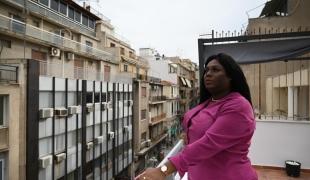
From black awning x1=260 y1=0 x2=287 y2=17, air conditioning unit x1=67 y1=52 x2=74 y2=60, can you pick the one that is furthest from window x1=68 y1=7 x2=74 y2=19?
black awning x1=260 y1=0 x2=287 y2=17

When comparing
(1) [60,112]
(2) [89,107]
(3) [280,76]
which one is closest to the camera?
(3) [280,76]

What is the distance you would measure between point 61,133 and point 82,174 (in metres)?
3.47

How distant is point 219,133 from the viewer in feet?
3.97

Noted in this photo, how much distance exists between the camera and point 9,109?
10109 millimetres

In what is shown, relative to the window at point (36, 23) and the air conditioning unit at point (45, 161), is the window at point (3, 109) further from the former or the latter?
the window at point (36, 23)

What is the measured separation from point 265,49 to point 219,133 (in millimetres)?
2827

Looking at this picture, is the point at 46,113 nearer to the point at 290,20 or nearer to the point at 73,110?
the point at 73,110

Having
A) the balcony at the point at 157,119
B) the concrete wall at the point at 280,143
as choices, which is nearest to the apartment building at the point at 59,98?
the balcony at the point at 157,119

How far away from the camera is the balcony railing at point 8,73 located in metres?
9.95

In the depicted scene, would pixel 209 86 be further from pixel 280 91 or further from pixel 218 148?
pixel 280 91

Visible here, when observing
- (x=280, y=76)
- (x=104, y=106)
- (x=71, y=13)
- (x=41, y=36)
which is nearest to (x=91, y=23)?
(x=71, y=13)

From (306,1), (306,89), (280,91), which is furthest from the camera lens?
(280,91)

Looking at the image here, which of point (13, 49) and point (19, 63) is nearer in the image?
point (19, 63)

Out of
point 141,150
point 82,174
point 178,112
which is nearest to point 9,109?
point 82,174
